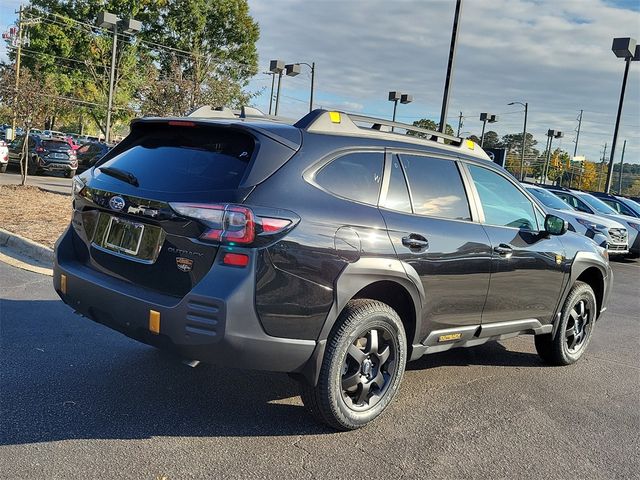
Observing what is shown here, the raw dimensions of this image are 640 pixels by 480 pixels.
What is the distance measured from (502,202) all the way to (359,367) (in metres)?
1.93

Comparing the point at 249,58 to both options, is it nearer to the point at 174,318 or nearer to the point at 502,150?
the point at 502,150

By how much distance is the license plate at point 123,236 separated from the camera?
3392mm

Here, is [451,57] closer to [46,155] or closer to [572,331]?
[572,331]

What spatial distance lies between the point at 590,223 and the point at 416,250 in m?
11.4

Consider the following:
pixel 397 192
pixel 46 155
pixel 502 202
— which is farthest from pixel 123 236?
pixel 46 155

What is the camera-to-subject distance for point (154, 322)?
10.4ft

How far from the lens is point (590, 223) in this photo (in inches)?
541

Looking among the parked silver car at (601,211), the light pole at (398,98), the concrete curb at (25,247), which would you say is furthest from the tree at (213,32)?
the concrete curb at (25,247)

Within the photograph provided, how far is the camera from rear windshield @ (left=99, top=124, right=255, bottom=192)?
330 cm

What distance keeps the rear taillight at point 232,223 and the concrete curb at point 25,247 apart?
201 inches

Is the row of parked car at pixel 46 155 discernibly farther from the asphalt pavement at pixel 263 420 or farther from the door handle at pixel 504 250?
the door handle at pixel 504 250

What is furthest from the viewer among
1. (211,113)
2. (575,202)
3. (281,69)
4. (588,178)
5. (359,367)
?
(588,178)

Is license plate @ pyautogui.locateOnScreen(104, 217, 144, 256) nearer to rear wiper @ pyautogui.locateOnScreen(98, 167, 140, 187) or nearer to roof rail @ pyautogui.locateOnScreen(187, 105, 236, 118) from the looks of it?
rear wiper @ pyautogui.locateOnScreen(98, 167, 140, 187)

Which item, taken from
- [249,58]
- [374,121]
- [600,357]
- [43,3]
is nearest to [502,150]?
[600,357]
